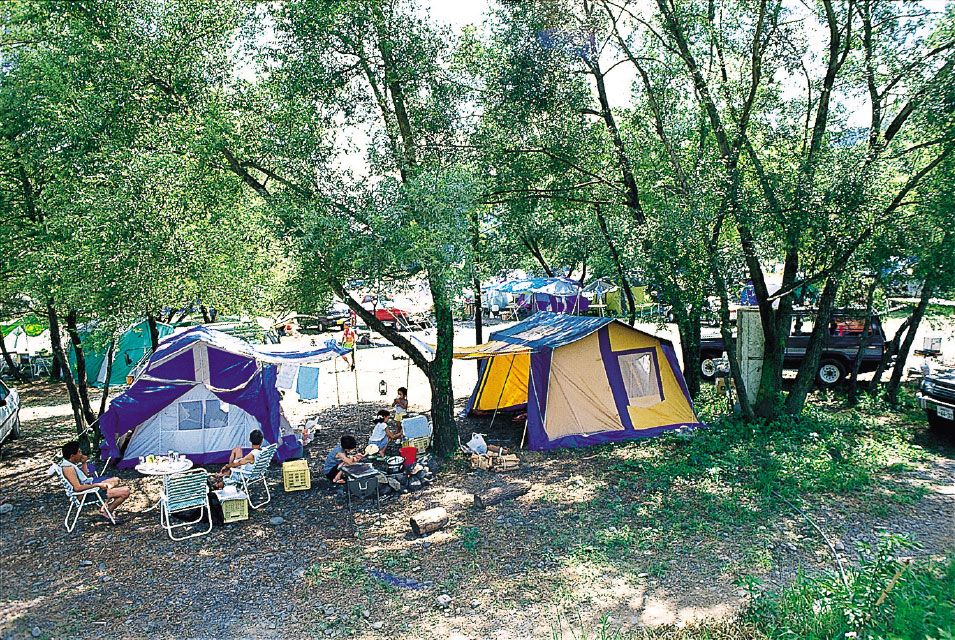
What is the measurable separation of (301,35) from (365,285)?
3.59m

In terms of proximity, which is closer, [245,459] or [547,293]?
[245,459]

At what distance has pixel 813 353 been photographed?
35.0 feet

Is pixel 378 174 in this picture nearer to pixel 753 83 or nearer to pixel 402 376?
pixel 753 83

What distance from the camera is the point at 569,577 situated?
5895mm

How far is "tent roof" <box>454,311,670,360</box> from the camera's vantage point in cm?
1046

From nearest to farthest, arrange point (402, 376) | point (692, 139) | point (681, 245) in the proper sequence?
point (681, 245), point (692, 139), point (402, 376)

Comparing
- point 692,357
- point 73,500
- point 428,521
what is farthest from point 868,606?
point 73,500

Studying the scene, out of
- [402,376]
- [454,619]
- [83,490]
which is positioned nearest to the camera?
[454,619]

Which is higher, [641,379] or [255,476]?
[641,379]

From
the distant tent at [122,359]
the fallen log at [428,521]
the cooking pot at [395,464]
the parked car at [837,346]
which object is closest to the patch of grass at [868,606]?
the fallen log at [428,521]

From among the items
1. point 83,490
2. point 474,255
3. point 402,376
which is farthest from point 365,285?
point 402,376

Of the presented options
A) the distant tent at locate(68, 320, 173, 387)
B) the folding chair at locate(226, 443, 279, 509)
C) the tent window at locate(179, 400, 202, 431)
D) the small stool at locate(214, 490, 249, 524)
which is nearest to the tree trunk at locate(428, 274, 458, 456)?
the folding chair at locate(226, 443, 279, 509)

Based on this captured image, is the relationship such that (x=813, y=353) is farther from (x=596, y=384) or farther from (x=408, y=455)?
(x=408, y=455)

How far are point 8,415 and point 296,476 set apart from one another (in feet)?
21.1
